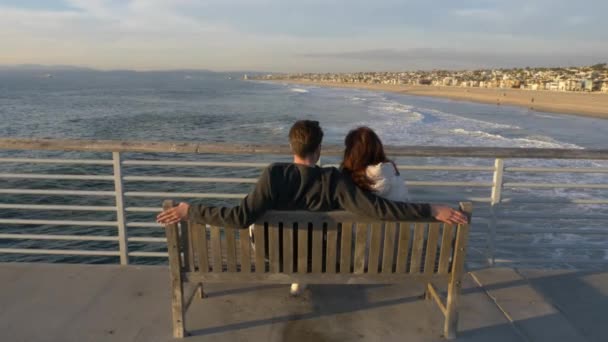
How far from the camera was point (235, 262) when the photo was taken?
9.18ft

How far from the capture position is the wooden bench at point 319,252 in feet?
8.69

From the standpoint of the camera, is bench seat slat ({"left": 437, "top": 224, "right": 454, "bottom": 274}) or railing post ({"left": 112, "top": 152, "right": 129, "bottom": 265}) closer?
bench seat slat ({"left": 437, "top": 224, "right": 454, "bottom": 274})

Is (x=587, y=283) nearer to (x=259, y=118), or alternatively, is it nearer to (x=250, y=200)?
(x=250, y=200)

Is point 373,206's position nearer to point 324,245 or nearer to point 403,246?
point 403,246

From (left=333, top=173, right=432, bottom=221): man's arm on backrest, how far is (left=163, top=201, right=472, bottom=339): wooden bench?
0.06 metres

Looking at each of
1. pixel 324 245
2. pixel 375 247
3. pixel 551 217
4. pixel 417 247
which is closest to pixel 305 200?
pixel 324 245

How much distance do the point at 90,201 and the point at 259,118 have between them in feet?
79.6

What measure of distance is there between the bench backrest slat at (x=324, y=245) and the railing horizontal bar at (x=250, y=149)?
3.23 feet

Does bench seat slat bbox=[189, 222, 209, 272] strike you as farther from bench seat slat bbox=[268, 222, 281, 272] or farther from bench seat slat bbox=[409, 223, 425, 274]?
bench seat slat bbox=[409, 223, 425, 274]

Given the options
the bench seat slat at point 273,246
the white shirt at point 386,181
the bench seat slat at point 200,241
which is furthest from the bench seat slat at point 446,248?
the bench seat slat at point 200,241

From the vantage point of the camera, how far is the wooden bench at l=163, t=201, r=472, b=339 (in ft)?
8.69

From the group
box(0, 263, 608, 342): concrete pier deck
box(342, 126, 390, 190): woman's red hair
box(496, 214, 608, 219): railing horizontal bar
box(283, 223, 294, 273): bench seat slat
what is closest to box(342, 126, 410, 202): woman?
box(342, 126, 390, 190): woman's red hair

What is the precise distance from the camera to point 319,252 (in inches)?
107

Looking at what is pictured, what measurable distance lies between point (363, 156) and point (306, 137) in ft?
1.21
